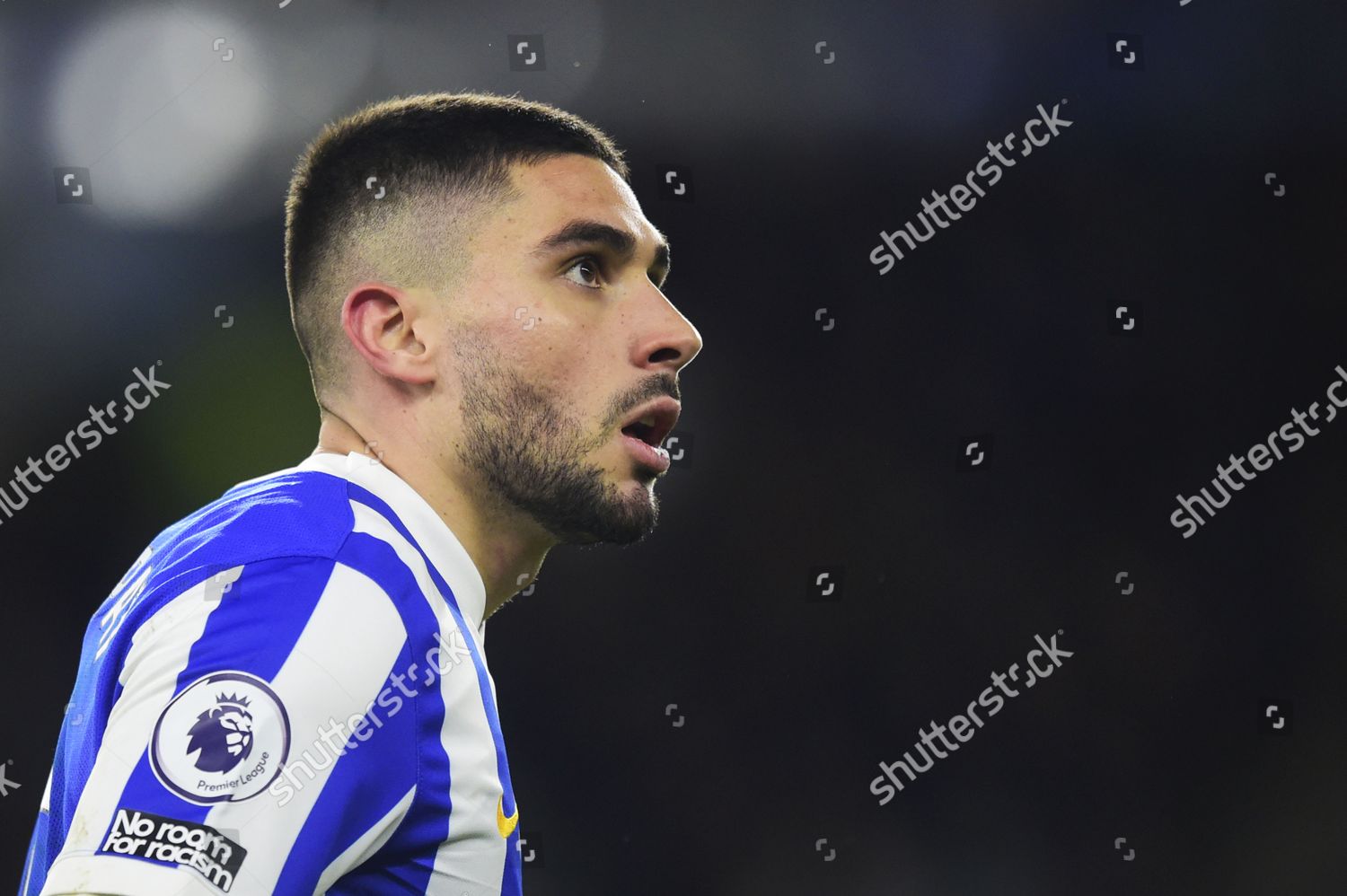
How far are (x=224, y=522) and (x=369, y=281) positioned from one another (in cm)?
31

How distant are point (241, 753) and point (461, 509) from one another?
351 millimetres

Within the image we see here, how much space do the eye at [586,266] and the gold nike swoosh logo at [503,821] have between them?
1.29 feet

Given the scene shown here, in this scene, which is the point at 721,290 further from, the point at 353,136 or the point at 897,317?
the point at 353,136

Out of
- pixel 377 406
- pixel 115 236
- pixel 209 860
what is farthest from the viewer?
pixel 115 236

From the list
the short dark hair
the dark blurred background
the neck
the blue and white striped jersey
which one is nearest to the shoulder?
the blue and white striped jersey

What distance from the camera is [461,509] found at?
893 mm

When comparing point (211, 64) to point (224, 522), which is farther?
point (211, 64)

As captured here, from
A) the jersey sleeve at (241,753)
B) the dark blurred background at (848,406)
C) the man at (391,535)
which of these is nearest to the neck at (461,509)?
the man at (391,535)

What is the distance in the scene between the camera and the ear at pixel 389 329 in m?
0.90

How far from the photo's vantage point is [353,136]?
3.37ft

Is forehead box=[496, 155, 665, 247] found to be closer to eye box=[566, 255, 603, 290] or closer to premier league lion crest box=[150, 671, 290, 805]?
eye box=[566, 255, 603, 290]

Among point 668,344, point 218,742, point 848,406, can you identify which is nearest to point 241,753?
point 218,742

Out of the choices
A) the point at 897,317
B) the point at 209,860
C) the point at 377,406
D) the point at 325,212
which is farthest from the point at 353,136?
the point at 897,317

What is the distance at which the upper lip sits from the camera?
912mm
